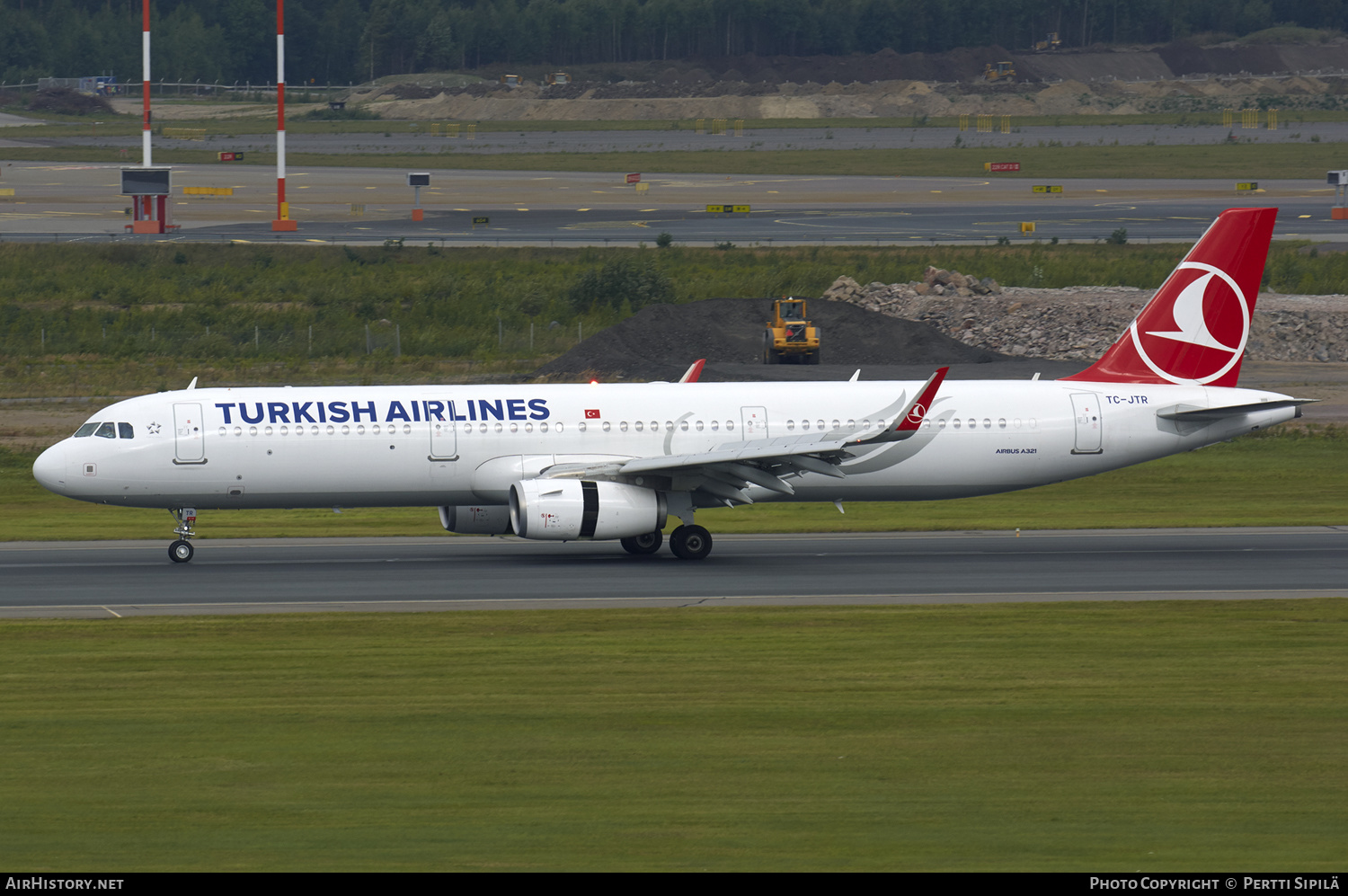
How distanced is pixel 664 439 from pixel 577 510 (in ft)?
11.5

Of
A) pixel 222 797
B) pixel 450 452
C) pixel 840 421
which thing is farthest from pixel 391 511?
pixel 222 797

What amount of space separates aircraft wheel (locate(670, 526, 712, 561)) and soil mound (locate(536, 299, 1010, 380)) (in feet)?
89.5

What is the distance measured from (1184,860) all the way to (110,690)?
15.6m

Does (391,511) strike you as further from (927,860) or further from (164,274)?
(164,274)

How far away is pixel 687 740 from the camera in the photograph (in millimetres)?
20625

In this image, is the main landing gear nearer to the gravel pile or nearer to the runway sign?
the gravel pile

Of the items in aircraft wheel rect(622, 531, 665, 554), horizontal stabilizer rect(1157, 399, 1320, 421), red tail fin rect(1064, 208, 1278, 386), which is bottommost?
aircraft wheel rect(622, 531, 665, 554)

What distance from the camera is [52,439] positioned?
5284 cm

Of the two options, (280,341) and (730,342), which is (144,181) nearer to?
(280,341)

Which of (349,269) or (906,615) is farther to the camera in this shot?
(349,269)

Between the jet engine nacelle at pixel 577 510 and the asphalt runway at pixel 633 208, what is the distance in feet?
196

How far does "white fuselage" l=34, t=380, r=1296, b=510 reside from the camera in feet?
114

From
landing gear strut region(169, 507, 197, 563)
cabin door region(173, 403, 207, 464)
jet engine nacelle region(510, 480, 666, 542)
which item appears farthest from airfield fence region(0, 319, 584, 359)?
jet engine nacelle region(510, 480, 666, 542)

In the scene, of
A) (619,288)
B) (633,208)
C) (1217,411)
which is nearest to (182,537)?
(1217,411)
